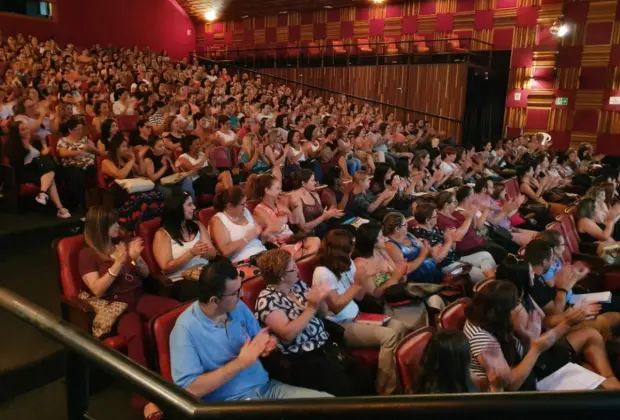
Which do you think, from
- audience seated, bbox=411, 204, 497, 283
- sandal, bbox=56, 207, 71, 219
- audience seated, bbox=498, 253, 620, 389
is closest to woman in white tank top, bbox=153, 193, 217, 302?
audience seated, bbox=411, 204, 497, 283

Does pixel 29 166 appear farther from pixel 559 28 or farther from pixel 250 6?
pixel 250 6

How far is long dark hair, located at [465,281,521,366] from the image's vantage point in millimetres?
2035

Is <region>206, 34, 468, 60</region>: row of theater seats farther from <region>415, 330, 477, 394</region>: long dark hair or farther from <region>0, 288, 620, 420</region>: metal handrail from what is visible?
<region>0, 288, 620, 420</region>: metal handrail

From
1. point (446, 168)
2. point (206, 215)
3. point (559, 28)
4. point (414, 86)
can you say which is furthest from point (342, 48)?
point (206, 215)

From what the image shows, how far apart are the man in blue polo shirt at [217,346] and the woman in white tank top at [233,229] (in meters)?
1.13

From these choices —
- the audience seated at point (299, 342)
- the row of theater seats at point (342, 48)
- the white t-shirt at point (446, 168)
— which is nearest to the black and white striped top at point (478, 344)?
the audience seated at point (299, 342)

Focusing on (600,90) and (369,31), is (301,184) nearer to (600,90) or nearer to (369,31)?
(600,90)

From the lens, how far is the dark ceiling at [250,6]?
13.7m

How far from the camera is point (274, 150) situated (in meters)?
5.36

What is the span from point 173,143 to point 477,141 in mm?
8402

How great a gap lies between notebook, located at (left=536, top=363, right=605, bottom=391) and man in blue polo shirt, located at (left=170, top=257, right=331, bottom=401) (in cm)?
106

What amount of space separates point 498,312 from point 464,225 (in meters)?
1.79

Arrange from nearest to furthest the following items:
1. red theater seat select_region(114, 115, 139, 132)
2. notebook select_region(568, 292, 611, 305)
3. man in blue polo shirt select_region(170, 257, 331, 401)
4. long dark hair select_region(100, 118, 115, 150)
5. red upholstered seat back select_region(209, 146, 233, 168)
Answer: man in blue polo shirt select_region(170, 257, 331, 401)
notebook select_region(568, 292, 611, 305)
long dark hair select_region(100, 118, 115, 150)
red upholstered seat back select_region(209, 146, 233, 168)
red theater seat select_region(114, 115, 139, 132)

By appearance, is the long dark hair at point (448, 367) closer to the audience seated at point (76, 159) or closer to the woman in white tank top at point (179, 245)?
the woman in white tank top at point (179, 245)
